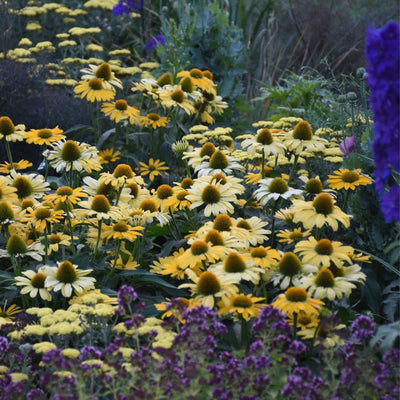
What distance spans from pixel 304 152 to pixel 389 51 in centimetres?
148

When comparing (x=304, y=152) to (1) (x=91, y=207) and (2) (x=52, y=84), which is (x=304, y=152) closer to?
(1) (x=91, y=207)

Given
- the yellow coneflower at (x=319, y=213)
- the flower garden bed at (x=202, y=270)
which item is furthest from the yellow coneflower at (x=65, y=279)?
the yellow coneflower at (x=319, y=213)

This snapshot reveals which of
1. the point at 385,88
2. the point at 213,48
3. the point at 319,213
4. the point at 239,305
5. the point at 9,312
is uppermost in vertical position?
the point at 385,88

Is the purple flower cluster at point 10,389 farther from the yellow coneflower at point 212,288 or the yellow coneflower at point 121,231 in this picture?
the yellow coneflower at point 121,231

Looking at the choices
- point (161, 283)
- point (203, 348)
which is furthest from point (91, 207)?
point (203, 348)

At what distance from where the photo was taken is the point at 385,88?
191 cm

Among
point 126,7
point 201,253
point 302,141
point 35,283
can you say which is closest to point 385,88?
point 201,253

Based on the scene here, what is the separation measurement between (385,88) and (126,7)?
5.62 metres

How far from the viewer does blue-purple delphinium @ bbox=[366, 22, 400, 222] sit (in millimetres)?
1915

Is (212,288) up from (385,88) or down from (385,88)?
down

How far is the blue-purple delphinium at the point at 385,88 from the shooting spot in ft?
6.28

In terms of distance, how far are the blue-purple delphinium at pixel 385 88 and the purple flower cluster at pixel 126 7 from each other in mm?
5053

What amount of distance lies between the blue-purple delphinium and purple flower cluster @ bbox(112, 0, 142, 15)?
5053mm

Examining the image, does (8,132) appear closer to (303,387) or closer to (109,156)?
(109,156)
